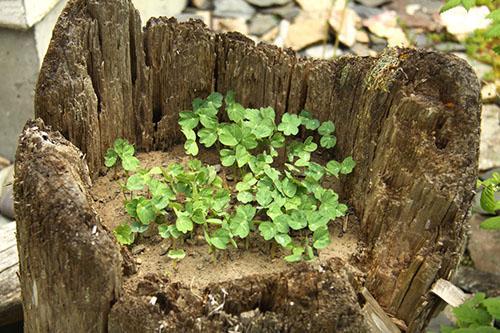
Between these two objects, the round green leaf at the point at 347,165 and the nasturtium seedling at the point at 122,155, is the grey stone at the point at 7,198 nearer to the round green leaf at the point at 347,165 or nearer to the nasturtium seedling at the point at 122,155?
the nasturtium seedling at the point at 122,155

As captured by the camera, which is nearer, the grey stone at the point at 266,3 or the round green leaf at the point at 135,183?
the round green leaf at the point at 135,183

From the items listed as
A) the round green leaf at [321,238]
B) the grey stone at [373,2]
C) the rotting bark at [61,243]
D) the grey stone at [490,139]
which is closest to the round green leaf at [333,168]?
the round green leaf at [321,238]

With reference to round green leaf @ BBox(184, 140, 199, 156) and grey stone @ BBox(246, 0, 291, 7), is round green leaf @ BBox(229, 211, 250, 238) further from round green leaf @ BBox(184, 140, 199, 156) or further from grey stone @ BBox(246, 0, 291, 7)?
grey stone @ BBox(246, 0, 291, 7)

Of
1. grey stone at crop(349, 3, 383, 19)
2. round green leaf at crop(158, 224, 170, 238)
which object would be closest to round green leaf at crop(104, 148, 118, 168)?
round green leaf at crop(158, 224, 170, 238)

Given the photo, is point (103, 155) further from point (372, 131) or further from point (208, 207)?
A: point (372, 131)

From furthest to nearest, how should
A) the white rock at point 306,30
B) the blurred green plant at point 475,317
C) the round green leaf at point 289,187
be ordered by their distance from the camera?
the white rock at point 306,30, the round green leaf at point 289,187, the blurred green plant at point 475,317

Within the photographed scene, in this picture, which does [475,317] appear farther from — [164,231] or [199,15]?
[199,15]
